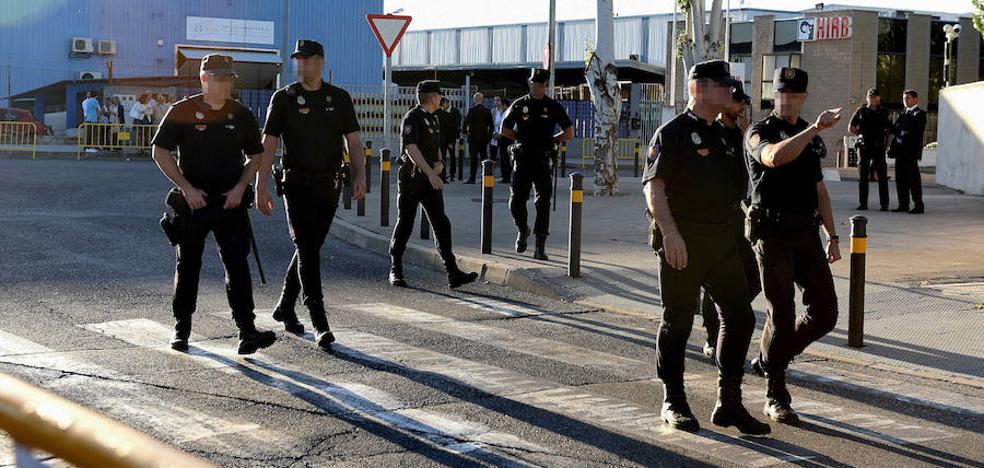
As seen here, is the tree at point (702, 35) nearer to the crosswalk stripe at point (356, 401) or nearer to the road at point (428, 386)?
the road at point (428, 386)

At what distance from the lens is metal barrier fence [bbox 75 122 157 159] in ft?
117

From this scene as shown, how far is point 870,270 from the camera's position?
12.6 meters

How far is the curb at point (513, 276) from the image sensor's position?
818cm

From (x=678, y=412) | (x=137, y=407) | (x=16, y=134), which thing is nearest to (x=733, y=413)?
(x=678, y=412)

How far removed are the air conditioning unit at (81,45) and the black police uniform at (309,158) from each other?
43.6 m

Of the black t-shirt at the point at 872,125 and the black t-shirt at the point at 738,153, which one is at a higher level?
the black t-shirt at the point at 872,125

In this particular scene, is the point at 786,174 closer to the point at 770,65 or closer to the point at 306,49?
the point at 306,49

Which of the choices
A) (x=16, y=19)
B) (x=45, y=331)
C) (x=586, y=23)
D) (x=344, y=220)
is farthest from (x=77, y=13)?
(x=45, y=331)

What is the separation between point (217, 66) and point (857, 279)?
4.46 meters

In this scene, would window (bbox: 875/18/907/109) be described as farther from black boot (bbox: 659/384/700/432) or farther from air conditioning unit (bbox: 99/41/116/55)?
black boot (bbox: 659/384/700/432)

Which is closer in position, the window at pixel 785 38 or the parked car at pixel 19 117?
the parked car at pixel 19 117

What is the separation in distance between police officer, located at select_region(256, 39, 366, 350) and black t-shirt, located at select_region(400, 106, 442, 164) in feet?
9.07

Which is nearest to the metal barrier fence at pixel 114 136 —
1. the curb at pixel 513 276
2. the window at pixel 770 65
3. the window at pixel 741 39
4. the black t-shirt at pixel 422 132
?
the curb at pixel 513 276

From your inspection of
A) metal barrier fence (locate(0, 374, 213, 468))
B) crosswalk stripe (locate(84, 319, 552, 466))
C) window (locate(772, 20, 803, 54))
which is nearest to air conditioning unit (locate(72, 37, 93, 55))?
window (locate(772, 20, 803, 54))
